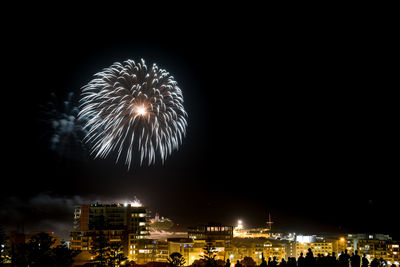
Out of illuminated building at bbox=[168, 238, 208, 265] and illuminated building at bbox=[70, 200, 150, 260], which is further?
illuminated building at bbox=[168, 238, 208, 265]

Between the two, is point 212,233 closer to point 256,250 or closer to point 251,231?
point 256,250

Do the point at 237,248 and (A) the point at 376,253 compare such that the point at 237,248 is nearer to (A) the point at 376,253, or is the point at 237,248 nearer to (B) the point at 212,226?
(B) the point at 212,226

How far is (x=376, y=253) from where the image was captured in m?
63.5

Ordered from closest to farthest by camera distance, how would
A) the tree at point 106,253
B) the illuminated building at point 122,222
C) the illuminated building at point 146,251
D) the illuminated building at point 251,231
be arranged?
the tree at point 106,253 < the illuminated building at point 122,222 < the illuminated building at point 146,251 < the illuminated building at point 251,231

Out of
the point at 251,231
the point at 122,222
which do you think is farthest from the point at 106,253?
the point at 251,231

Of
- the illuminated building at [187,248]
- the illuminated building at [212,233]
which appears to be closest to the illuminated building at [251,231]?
the illuminated building at [212,233]

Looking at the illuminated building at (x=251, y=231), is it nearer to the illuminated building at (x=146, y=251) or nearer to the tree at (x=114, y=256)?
the illuminated building at (x=146, y=251)

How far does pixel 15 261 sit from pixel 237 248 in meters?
39.6

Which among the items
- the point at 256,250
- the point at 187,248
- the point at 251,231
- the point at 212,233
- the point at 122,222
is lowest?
the point at 251,231

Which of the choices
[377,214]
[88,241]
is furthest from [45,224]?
[377,214]

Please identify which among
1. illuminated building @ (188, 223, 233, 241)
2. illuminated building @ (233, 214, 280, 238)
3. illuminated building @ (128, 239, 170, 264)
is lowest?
illuminated building @ (233, 214, 280, 238)

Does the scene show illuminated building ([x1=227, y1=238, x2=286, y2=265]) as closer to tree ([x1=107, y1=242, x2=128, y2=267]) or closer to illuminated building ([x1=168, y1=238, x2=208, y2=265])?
illuminated building ([x1=168, y1=238, x2=208, y2=265])

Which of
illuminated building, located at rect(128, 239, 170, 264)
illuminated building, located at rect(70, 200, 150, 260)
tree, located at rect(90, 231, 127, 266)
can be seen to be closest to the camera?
tree, located at rect(90, 231, 127, 266)

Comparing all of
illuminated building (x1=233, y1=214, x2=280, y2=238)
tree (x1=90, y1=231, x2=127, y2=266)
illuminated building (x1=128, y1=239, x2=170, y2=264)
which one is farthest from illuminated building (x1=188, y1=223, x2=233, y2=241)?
illuminated building (x1=233, y1=214, x2=280, y2=238)
